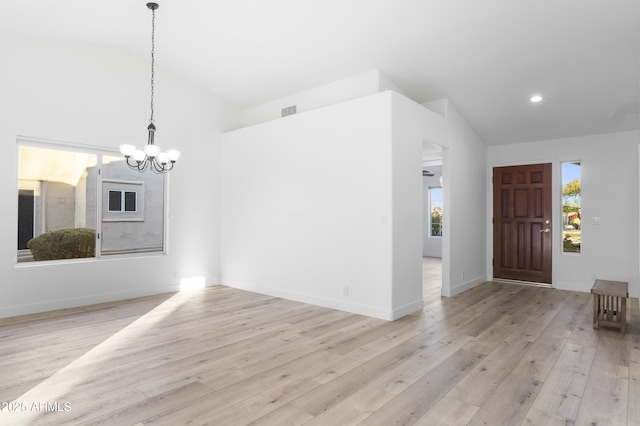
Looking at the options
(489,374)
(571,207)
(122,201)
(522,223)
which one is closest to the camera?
(489,374)

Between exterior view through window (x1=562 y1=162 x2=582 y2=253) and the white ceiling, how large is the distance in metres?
0.74

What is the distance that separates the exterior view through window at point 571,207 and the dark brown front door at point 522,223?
0.77 feet

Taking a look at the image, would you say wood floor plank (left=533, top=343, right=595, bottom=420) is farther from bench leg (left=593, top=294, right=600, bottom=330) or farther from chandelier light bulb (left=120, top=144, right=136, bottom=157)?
chandelier light bulb (left=120, top=144, right=136, bottom=157)

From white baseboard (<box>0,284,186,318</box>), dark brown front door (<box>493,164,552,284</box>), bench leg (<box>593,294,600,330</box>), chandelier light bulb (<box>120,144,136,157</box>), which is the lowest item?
white baseboard (<box>0,284,186,318</box>)

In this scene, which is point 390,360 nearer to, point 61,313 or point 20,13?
point 61,313

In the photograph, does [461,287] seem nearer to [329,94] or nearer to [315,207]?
[315,207]

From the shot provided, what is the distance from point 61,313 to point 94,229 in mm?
1238

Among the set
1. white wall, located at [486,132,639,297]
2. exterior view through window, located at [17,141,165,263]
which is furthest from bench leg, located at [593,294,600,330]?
exterior view through window, located at [17,141,165,263]

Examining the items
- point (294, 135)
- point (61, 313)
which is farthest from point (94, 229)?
point (294, 135)

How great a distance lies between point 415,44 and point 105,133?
4.32 meters


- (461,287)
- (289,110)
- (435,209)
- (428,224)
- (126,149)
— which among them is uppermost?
(289,110)

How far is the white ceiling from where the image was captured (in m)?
3.90

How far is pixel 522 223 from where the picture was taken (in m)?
6.88

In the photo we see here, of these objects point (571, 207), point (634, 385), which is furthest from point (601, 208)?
point (634, 385)
